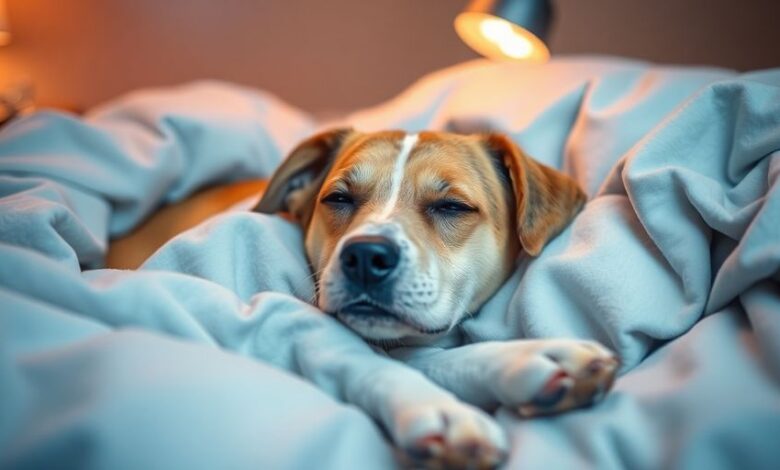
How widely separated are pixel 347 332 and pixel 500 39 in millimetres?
1248

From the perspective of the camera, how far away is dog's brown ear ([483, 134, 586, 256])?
1405 millimetres

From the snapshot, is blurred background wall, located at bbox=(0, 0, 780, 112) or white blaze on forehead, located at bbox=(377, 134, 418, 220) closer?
white blaze on forehead, located at bbox=(377, 134, 418, 220)

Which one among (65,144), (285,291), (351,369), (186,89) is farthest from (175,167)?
(351,369)

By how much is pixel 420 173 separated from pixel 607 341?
1.79 ft

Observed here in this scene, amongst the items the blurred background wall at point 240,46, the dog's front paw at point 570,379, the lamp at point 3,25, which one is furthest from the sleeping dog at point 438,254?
the lamp at point 3,25

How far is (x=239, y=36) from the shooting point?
9.60 ft

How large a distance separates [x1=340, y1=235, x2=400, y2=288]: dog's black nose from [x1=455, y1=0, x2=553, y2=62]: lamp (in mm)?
1006

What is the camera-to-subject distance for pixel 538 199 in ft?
4.75

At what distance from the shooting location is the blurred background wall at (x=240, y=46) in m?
2.84

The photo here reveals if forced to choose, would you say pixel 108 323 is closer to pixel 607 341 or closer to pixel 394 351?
pixel 394 351

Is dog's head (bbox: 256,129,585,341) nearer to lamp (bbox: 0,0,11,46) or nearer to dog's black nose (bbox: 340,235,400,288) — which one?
dog's black nose (bbox: 340,235,400,288)

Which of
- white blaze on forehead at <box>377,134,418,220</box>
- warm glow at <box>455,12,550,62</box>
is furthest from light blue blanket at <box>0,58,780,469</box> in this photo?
white blaze on forehead at <box>377,134,418,220</box>

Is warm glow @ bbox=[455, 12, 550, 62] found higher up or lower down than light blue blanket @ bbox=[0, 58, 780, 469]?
higher up

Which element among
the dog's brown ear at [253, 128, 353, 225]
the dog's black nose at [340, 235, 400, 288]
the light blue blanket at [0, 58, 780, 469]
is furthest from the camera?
the dog's brown ear at [253, 128, 353, 225]
